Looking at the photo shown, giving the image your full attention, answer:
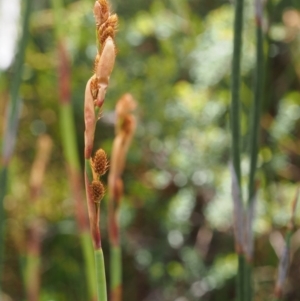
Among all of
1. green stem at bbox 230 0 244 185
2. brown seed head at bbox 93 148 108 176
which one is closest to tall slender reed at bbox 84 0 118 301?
brown seed head at bbox 93 148 108 176

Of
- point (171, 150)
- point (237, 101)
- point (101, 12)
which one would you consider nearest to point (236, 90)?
point (237, 101)

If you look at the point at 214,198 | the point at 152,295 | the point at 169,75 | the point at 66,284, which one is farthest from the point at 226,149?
the point at 66,284

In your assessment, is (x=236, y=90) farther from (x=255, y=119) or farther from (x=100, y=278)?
(x=100, y=278)

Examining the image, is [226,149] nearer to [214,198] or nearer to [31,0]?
[214,198]

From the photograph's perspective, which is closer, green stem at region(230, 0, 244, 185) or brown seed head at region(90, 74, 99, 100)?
brown seed head at region(90, 74, 99, 100)

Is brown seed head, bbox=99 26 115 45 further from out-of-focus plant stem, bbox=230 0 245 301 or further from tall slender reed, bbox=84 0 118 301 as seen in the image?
out-of-focus plant stem, bbox=230 0 245 301

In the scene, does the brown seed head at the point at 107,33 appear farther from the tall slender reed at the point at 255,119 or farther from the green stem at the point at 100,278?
the tall slender reed at the point at 255,119

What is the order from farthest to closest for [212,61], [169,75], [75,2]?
1. [75,2]
2. [169,75]
3. [212,61]
